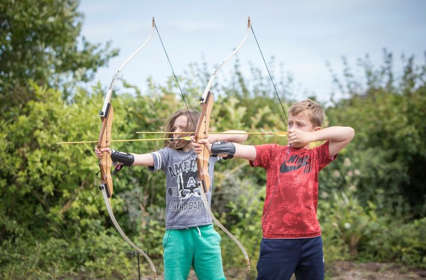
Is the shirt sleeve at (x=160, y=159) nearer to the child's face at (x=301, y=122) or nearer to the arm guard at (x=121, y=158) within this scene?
the arm guard at (x=121, y=158)

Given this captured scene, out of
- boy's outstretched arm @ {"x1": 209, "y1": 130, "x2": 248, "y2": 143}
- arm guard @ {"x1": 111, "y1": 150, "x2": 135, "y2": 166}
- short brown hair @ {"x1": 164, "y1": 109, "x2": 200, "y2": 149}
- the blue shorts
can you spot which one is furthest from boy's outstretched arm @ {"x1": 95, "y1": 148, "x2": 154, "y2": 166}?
the blue shorts

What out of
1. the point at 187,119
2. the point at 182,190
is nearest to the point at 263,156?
the point at 182,190

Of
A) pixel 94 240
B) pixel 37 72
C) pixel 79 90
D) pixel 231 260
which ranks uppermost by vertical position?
pixel 37 72

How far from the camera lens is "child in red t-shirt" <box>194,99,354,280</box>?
242 cm

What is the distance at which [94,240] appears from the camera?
446 cm

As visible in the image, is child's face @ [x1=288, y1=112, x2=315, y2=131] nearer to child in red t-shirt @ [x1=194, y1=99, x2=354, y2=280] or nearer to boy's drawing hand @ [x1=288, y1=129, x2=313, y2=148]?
child in red t-shirt @ [x1=194, y1=99, x2=354, y2=280]

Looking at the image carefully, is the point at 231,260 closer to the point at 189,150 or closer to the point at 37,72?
the point at 189,150

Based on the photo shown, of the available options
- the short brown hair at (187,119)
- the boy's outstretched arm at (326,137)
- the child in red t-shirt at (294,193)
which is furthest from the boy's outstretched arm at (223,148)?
the short brown hair at (187,119)

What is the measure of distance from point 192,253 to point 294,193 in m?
0.71

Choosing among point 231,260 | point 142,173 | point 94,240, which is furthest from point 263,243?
point 142,173

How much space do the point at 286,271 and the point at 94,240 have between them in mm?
2566

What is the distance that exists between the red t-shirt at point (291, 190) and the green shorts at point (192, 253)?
15.4 inches

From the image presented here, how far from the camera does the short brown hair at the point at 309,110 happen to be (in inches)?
102

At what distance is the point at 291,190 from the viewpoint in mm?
2486
